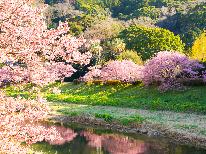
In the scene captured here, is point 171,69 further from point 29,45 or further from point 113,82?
point 29,45

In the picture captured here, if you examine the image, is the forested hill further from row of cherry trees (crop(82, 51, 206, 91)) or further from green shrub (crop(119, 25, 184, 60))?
row of cherry trees (crop(82, 51, 206, 91))

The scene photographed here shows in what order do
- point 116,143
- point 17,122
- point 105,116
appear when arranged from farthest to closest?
point 105,116
point 116,143
point 17,122

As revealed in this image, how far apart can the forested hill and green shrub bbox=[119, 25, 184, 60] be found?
540 centimetres

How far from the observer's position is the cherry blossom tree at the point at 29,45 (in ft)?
33.9

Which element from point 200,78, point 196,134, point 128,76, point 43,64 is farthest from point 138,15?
point 43,64

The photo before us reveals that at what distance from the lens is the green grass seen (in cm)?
3770

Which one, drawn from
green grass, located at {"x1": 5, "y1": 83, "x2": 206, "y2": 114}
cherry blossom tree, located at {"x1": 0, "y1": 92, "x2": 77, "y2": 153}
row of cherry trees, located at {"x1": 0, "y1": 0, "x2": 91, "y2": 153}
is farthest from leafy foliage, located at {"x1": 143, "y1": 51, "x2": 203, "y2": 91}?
row of cherry trees, located at {"x1": 0, "y1": 0, "x2": 91, "y2": 153}

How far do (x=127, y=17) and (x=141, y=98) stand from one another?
83.6 m

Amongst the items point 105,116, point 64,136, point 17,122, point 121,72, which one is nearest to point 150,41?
point 121,72

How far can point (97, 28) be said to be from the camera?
81.9m

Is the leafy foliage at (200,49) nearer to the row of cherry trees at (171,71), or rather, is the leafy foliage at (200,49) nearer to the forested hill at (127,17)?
the row of cherry trees at (171,71)

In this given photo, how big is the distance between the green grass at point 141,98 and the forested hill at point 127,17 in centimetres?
2892

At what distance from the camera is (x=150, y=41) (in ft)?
251

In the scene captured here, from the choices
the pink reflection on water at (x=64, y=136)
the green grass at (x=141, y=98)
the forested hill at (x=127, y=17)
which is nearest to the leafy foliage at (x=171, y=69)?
the green grass at (x=141, y=98)
